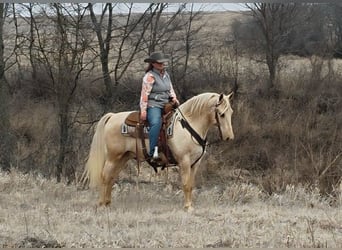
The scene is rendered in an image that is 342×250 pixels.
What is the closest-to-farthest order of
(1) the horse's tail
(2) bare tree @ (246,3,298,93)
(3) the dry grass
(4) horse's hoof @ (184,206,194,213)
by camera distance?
(3) the dry grass, (4) horse's hoof @ (184,206,194,213), (1) the horse's tail, (2) bare tree @ (246,3,298,93)

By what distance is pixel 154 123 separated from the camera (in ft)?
23.1

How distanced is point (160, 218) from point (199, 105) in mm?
1646

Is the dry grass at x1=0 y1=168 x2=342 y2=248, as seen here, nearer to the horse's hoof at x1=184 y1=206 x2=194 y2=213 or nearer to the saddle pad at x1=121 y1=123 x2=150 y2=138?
the horse's hoof at x1=184 y1=206 x2=194 y2=213

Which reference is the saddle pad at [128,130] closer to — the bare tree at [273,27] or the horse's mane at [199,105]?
the horse's mane at [199,105]

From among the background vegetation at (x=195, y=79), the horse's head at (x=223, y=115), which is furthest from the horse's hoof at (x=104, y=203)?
the background vegetation at (x=195, y=79)

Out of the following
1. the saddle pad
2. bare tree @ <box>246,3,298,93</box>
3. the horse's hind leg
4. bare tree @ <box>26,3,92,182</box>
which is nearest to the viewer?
the saddle pad

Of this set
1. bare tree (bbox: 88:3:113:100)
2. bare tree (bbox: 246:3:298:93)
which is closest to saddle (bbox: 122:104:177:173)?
bare tree (bbox: 88:3:113:100)

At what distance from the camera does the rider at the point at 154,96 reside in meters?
7.04

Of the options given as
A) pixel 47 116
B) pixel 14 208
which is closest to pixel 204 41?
pixel 47 116

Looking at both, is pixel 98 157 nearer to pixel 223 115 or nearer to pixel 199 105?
pixel 199 105

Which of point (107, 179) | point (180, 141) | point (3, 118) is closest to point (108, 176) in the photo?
point (107, 179)

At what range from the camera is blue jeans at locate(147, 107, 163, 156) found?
7.07 metres

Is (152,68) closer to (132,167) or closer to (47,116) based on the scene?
(132,167)

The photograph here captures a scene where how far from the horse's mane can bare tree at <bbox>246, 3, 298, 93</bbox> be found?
29.9 ft
